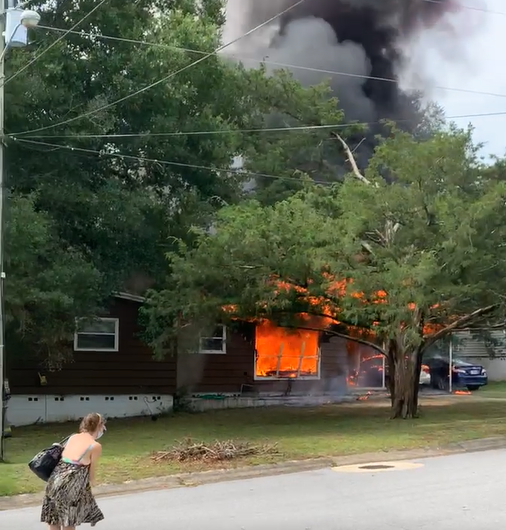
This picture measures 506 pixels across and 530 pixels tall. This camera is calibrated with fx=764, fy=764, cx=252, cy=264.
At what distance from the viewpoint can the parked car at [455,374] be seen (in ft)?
94.7

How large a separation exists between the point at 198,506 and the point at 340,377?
17216 millimetres

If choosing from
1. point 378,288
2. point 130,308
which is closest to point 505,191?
point 378,288

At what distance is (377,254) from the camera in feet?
53.2

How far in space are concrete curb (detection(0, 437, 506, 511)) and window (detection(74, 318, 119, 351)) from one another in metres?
9.76

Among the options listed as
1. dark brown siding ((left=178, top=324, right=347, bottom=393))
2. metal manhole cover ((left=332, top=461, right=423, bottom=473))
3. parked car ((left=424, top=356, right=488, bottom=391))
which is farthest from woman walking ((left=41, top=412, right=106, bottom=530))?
A: parked car ((left=424, top=356, right=488, bottom=391))

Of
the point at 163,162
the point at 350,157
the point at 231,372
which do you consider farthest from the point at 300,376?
the point at 163,162

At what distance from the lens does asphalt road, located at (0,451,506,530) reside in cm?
782

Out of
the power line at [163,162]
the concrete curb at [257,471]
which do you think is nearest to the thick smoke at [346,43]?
the power line at [163,162]

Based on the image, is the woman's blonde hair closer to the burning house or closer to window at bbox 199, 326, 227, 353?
the burning house

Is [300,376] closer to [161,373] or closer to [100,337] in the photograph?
[161,373]

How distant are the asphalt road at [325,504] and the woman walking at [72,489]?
1.70m

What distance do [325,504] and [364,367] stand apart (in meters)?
18.4

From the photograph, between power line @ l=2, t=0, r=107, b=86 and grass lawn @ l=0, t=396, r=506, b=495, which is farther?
power line @ l=2, t=0, r=107, b=86

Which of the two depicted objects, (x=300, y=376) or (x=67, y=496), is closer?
(x=67, y=496)
